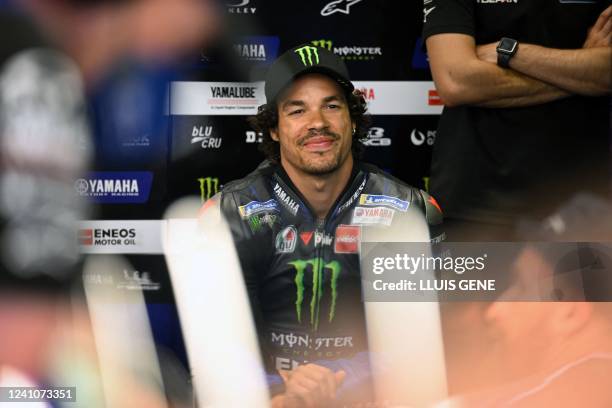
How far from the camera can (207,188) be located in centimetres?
176

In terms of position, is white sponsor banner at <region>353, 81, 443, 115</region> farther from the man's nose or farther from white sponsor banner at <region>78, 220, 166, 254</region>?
white sponsor banner at <region>78, 220, 166, 254</region>

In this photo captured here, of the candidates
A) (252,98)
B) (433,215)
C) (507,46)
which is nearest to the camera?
(507,46)

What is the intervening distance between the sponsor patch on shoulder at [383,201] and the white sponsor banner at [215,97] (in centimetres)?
32

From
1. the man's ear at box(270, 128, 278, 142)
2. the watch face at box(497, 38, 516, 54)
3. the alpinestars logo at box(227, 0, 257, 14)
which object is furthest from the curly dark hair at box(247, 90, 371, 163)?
the watch face at box(497, 38, 516, 54)

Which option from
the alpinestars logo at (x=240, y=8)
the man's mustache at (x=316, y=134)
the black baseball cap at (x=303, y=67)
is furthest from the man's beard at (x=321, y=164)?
the alpinestars logo at (x=240, y=8)

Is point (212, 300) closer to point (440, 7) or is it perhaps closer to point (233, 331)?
point (233, 331)

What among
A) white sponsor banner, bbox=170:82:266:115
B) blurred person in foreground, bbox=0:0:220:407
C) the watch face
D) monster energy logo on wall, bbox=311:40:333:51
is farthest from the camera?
monster energy logo on wall, bbox=311:40:333:51

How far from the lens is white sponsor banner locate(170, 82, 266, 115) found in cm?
173

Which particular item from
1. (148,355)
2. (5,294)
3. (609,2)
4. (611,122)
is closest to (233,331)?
(148,355)

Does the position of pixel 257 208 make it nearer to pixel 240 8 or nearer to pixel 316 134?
pixel 316 134

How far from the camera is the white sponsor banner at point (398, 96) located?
1.93m

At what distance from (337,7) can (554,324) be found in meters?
0.86

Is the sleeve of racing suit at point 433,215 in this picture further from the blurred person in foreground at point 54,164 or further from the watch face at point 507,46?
the blurred person in foreground at point 54,164

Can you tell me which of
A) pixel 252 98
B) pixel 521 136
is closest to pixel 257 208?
pixel 252 98
